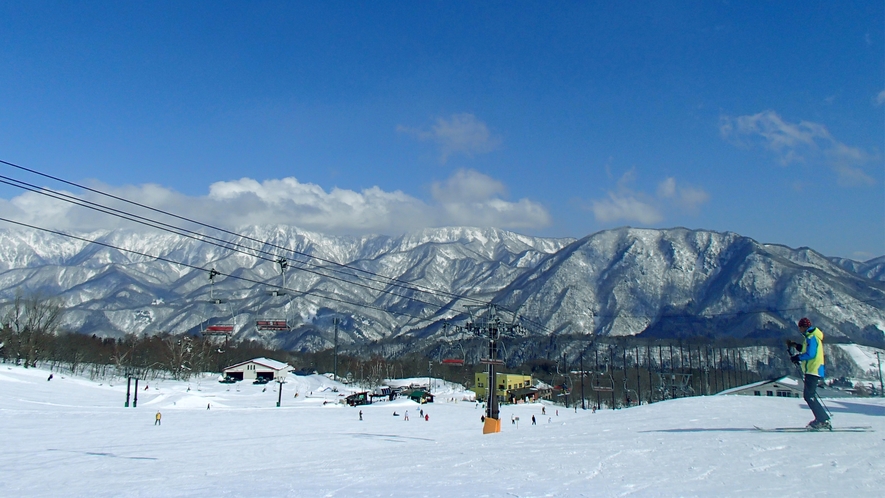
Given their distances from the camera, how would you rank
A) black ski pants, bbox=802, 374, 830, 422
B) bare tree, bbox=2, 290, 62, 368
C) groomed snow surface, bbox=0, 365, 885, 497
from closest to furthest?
groomed snow surface, bbox=0, 365, 885, 497, black ski pants, bbox=802, 374, 830, 422, bare tree, bbox=2, 290, 62, 368

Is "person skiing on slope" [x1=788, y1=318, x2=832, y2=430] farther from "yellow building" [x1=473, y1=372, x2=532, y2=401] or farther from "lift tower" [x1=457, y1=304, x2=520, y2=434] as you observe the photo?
"yellow building" [x1=473, y1=372, x2=532, y2=401]

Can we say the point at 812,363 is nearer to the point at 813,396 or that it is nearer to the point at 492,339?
the point at 813,396

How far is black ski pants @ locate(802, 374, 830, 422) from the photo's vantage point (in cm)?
1497

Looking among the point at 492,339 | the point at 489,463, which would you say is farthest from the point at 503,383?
the point at 489,463

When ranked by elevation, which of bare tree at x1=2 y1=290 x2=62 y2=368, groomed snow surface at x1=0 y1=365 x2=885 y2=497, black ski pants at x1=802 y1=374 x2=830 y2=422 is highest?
bare tree at x1=2 y1=290 x2=62 y2=368

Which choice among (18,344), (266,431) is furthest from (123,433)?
(18,344)

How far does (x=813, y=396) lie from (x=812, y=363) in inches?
36.2

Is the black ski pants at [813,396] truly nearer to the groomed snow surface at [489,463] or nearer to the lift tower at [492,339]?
the groomed snow surface at [489,463]

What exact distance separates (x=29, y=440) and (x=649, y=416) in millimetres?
31879

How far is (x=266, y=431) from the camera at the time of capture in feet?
127

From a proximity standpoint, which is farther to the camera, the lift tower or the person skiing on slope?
the lift tower

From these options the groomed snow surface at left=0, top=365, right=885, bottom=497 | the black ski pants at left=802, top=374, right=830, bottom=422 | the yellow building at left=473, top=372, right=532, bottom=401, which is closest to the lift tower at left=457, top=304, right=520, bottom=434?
the groomed snow surface at left=0, top=365, right=885, bottom=497

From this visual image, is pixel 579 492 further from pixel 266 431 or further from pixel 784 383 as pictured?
pixel 784 383

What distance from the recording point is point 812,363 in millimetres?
15078
